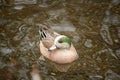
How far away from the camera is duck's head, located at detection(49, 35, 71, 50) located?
5.40m

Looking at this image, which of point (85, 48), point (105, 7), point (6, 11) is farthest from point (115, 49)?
point (6, 11)

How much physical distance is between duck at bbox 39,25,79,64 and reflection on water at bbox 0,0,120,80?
172 mm

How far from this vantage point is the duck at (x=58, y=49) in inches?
215

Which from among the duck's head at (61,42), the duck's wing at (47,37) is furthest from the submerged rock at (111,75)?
the duck's wing at (47,37)

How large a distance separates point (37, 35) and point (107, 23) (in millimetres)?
1582

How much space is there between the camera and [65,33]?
6434mm

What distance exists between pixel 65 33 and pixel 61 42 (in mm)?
1025

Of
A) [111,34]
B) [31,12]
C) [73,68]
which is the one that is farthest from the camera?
[31,12]

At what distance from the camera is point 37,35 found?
21.1 feet

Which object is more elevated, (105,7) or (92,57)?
(105,7)

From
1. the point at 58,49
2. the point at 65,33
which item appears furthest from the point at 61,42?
the point at 65,33

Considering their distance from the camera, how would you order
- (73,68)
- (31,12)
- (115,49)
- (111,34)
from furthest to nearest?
(31,12) → (111,34) → (115,49) → (73,68)

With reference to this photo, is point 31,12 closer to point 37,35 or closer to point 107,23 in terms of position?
point 37,35

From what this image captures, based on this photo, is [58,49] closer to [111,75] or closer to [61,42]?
[61,42]
